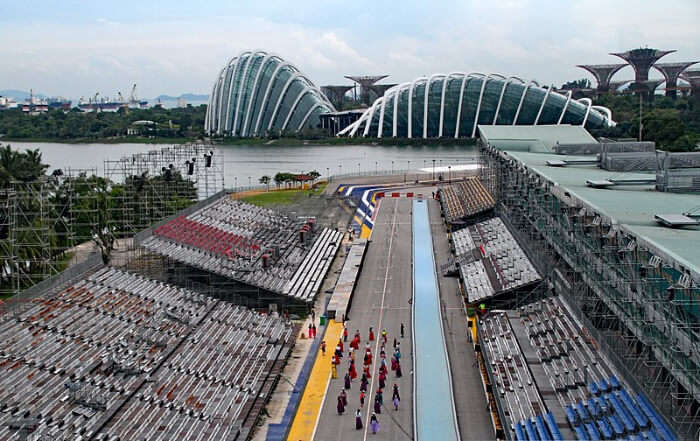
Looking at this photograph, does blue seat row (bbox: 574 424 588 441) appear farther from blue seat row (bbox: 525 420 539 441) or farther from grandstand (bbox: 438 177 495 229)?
grandstand (bbox: 438 177 495 229)

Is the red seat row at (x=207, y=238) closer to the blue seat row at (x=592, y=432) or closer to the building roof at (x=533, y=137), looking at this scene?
the building roof at (x=533, y=137)

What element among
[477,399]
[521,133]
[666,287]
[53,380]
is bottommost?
[477,399]

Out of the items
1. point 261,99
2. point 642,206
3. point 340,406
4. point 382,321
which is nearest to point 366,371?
point 340,406

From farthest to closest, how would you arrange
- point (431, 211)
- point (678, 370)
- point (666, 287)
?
point (431, 211) → point (666, 287) → point (678, 370)

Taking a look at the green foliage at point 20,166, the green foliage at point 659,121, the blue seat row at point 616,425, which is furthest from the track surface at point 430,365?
the green foliage at point 659,121

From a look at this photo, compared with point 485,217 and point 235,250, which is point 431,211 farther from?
point 235,250

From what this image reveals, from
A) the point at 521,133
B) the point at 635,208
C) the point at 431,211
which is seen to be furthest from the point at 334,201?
the point at 635,208

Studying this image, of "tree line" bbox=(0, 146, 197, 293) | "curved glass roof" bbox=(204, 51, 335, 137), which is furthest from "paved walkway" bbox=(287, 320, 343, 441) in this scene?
"curved glass roof" bbox=(204, 51, 335, 137)
